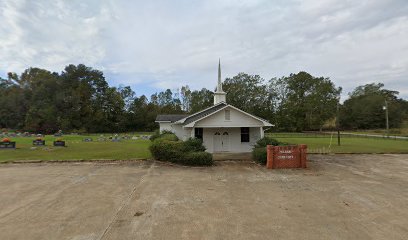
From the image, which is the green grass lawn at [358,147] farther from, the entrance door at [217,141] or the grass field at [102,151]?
the entrance door at [217,141]

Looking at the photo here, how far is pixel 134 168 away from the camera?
15250 mm

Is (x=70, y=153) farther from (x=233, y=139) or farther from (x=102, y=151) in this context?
(x=233, y=139)

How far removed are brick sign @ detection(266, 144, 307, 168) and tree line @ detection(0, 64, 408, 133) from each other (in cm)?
5414

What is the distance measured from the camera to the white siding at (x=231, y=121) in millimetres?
21266

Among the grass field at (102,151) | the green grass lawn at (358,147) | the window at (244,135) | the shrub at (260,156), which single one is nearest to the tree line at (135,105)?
the green grass lawn at (358,147)

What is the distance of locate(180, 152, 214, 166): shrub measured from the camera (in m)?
16.0

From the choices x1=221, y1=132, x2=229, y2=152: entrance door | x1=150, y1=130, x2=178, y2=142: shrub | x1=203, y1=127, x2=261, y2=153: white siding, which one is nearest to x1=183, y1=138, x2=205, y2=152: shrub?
x1=150, y1=130, x2=178, y2=142: shrub

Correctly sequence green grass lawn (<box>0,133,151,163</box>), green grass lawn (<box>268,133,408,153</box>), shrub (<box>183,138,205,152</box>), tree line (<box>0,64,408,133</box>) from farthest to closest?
1. tree line (<box>0,64,408,133</box>)
2. green grass lawn (<box>268,133,408,153</box>)
3. green grass lawn (<box>0,133,151,163</box>)
4. shrub (<box>183,138,205,152</box>)

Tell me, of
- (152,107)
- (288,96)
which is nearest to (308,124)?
(288,96)

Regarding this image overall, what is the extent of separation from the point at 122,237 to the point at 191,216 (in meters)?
2.01

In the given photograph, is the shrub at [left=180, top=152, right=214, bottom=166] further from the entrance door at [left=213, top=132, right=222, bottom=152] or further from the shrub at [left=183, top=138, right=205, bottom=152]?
the entrance door at [left=213, top=132, right=222, bottom=152]

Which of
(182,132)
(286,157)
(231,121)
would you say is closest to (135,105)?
(182,132)

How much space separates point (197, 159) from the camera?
52.4 ft

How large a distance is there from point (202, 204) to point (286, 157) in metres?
8.54
